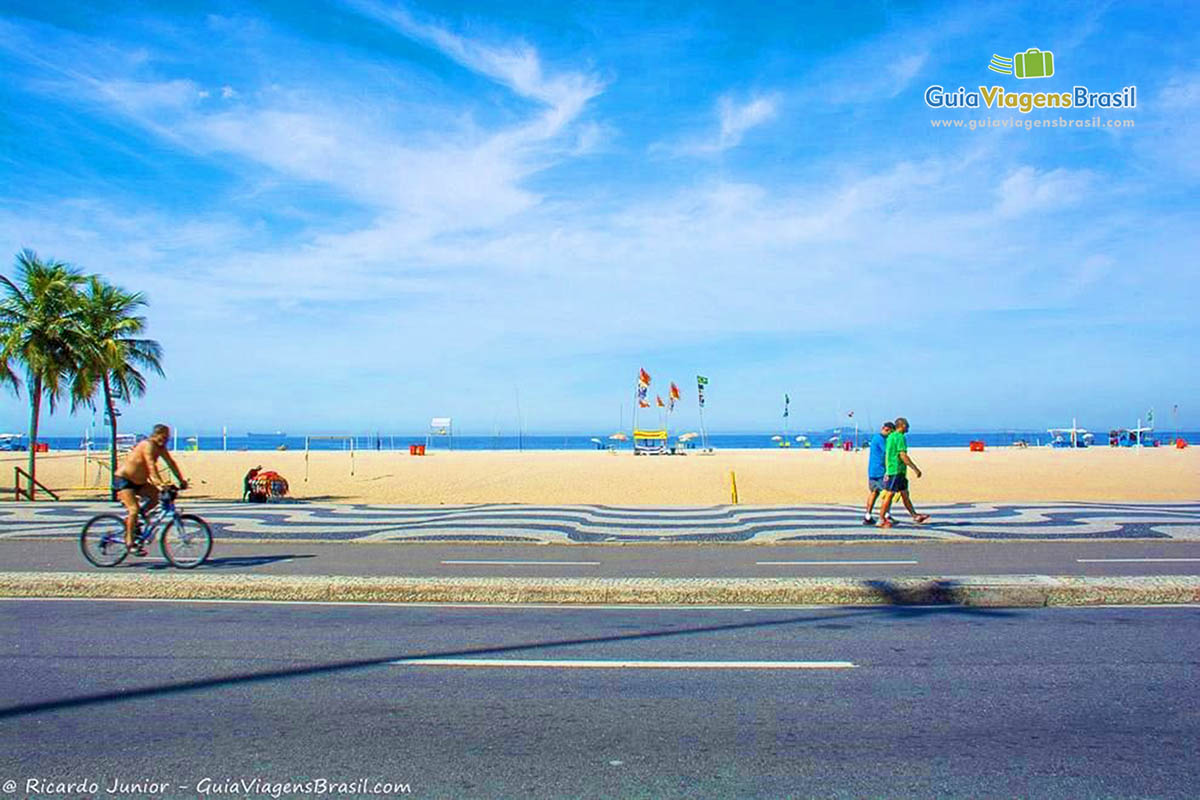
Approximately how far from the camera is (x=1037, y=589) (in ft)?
30.5

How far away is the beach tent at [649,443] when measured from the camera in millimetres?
72562

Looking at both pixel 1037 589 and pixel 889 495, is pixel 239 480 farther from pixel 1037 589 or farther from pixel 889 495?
pixel 1037 589

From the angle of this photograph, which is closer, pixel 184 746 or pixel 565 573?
pixel 184 746

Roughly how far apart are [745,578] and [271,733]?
20.6 ft

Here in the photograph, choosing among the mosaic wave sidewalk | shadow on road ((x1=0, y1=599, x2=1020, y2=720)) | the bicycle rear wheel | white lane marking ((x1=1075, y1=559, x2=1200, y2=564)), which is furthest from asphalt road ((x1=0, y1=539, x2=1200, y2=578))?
shadow on road ((x1=0, y1=599, x2=1020, y2=720))

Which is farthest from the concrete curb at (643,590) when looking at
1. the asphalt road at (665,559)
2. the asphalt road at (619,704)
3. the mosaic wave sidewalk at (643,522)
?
the mosaic wave sidewalk at (643,522)

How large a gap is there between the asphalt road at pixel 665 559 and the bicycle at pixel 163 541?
0.20 meters

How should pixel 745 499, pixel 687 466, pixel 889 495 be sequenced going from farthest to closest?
1. pixel 687 466
2. pixel 745 499
3. pixel 889 495

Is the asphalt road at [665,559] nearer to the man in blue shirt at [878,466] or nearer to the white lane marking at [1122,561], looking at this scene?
the white lane marking at [1122,561]

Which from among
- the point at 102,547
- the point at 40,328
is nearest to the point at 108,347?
the point at 40,328

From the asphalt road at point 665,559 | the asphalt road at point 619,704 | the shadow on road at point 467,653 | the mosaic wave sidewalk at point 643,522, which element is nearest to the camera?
the asphalt road at point 619,704

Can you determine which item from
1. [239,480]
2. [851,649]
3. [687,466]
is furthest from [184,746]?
[687,466]

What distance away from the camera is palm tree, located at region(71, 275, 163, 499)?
25.6 metres

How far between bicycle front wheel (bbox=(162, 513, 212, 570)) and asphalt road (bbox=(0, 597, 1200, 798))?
294 centimetres
